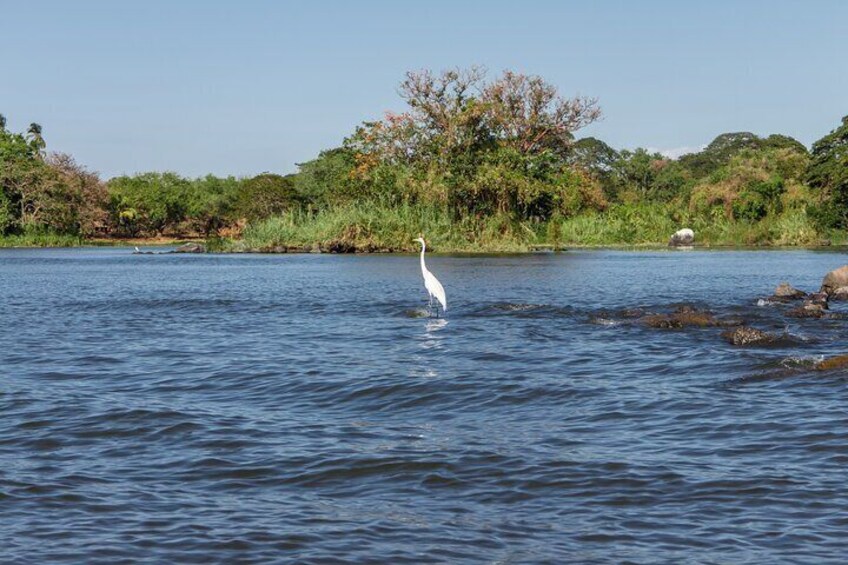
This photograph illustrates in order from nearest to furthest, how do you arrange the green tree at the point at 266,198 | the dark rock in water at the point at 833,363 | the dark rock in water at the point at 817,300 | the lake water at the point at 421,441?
1. the lake water at the point at 421,441
2. the dark rock in water at the point at 833,363
3. the dark rock in water at the point at 817,300
4. the green tree at the point at 266,198

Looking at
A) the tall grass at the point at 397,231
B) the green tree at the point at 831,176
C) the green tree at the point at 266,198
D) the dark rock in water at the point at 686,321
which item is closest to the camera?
the dark rock in water at the point at 686,321

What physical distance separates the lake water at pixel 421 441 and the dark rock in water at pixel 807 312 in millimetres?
392

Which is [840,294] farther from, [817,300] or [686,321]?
[686,321]

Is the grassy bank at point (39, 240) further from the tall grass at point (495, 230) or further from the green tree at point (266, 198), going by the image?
the tall grass at point (495, 230)

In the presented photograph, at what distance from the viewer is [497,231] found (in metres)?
63.8

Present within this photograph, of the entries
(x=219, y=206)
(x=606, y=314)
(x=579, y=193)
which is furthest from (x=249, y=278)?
(x=219, y=206)

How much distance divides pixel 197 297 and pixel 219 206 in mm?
81824

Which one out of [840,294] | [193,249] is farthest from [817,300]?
[193,249]

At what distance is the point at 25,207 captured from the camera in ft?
291

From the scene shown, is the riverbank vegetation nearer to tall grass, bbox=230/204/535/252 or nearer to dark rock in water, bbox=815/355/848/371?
tall grass, bbox=230/204/535/252

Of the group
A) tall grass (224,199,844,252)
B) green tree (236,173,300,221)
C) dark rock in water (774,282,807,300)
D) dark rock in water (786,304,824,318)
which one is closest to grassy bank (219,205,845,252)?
tall grass (224,199,844,252)

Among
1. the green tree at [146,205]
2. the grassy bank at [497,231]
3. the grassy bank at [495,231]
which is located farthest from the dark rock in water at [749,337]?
the green tree at [146,205]

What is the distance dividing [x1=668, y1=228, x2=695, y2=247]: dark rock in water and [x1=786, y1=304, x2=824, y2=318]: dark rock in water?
162ft

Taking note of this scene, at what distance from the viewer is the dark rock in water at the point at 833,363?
48.9ft
